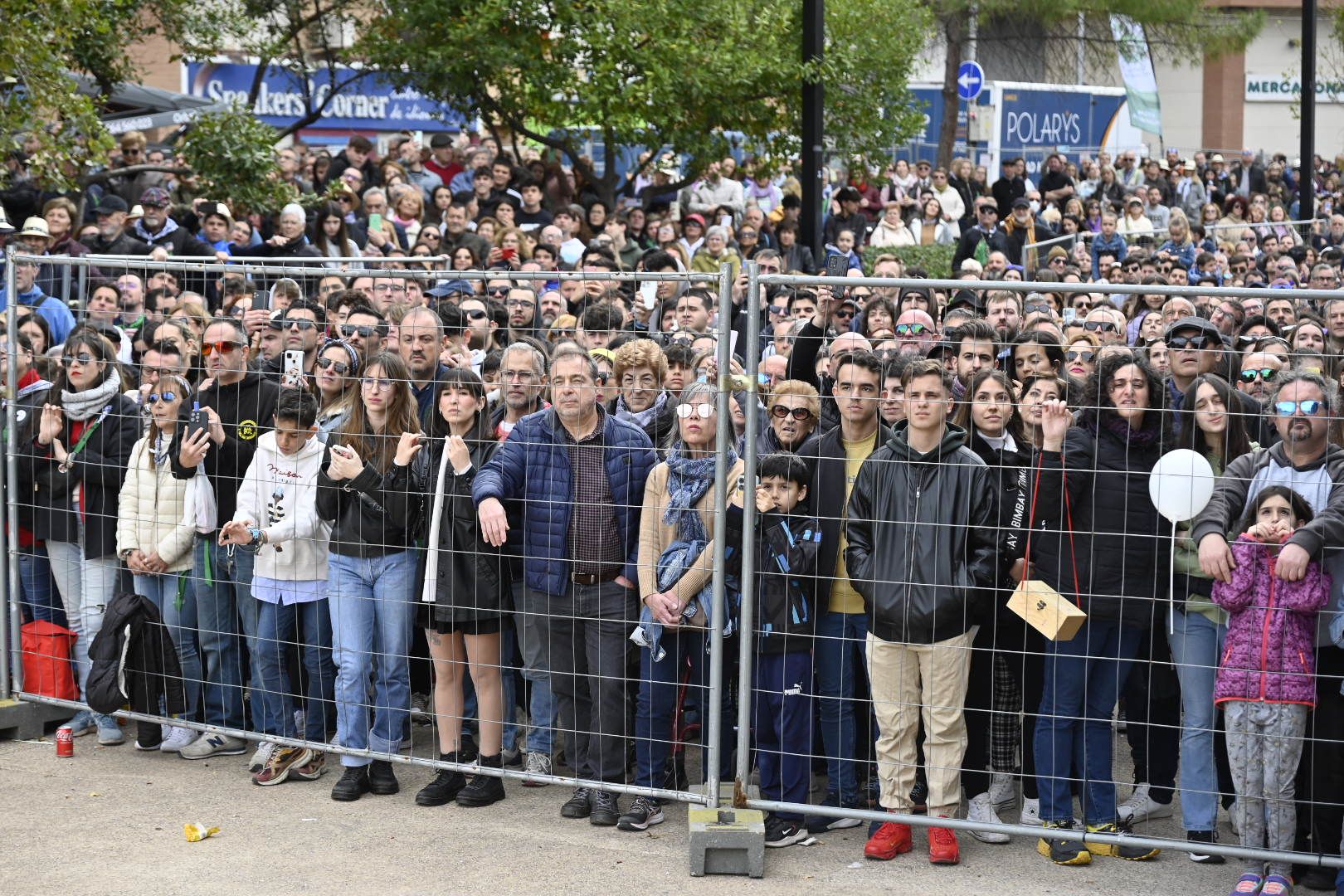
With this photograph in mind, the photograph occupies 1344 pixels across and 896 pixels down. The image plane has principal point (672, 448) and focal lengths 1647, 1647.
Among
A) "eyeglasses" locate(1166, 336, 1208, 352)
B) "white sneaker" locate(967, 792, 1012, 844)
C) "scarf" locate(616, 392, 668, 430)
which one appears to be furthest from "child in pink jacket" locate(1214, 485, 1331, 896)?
"scarf" locate(616, 392, 668, 430)

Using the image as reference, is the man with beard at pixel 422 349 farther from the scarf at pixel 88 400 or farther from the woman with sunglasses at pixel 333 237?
the woman with sunglasses at pixel 333 237

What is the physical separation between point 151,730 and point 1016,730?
392cm

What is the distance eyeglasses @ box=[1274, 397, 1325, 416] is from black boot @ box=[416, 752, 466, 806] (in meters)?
3.53

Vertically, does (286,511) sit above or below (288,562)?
above

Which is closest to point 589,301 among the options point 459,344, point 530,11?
point 459,344

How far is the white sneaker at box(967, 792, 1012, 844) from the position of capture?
A: 21.2ft

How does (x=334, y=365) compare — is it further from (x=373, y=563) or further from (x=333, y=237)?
(x=333, y=237)

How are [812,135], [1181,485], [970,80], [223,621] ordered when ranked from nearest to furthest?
1. [1181,485]
2. [223,621]
3. [812,135]
4. [970,80]

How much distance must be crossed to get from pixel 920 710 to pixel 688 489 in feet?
4.02

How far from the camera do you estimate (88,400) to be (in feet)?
25.3

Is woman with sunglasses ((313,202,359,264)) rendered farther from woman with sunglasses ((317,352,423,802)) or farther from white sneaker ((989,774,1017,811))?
white sneaker ((989,774,1017,811))

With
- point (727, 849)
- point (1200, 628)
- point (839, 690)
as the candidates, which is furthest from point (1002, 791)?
point (727, 849)

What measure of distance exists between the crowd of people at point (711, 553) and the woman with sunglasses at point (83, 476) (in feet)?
0.06

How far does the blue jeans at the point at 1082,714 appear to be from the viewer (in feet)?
20.5
